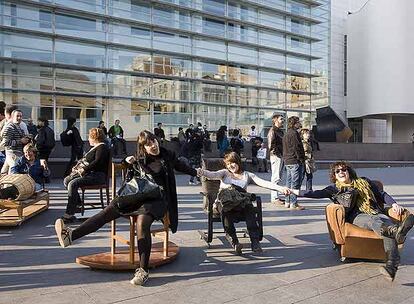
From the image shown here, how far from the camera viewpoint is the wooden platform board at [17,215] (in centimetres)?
665

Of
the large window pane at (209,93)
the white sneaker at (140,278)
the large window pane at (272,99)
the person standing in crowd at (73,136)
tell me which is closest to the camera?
the white sneaker at (140,278)

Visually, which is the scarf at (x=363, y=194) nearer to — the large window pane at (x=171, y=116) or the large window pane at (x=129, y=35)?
the large window pane at (x=171, y=116)

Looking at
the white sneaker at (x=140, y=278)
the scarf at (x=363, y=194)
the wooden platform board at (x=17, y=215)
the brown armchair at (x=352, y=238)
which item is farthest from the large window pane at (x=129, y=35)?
the white sneaker at (x=140, y=278)

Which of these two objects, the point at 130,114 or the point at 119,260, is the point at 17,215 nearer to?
the point at 119,260

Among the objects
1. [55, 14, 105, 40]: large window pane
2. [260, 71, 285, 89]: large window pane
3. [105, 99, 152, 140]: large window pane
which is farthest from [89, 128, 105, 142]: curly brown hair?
[260, 71, 285, 89]: large window pane

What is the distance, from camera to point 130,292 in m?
3.91

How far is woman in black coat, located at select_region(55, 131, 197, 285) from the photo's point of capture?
426cm

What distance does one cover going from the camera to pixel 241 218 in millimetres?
5316

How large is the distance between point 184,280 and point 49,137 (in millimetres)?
8777

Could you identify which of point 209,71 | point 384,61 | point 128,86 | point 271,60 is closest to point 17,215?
point 128,86

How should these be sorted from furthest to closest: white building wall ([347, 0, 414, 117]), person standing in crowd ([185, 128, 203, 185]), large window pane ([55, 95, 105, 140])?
white building wall ([347, 0, 414, 117]) < large window pane ([55, 95, 105, 140]) < person standing in crowd ([185, 128, 203, 185])

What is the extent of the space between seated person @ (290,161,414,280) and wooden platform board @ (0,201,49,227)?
4.27m

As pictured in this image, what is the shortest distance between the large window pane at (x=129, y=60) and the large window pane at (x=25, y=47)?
14.1 feet

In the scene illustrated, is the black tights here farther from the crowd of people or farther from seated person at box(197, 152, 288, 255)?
seated person at box(197, 152, 288, 255)
